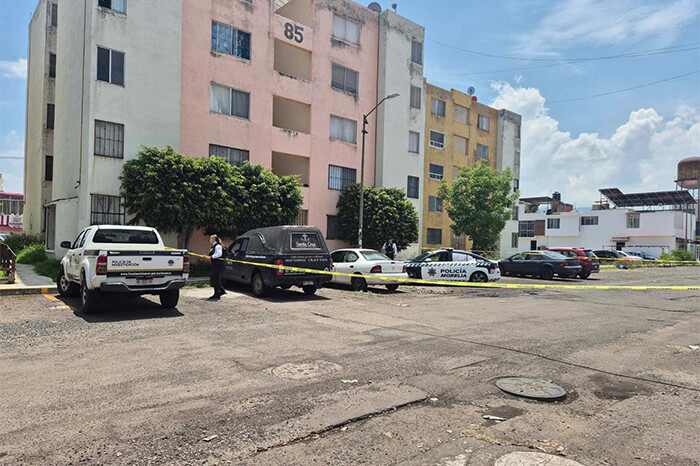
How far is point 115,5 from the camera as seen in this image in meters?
20.8

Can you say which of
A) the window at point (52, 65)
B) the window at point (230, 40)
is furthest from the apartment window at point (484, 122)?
the window at point (52, 65)

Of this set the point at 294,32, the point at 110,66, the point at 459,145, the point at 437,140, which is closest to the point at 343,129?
the point at 294,32

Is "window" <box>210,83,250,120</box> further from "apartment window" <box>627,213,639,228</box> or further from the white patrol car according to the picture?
"apartment window" <box>627,213,639,228</box>

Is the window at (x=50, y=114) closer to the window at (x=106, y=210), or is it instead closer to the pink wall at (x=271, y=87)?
the pink wall at (x=271, y=87)

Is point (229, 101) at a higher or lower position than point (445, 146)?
lower

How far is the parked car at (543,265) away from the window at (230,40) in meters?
18.1

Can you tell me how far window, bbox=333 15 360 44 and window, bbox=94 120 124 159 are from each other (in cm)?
1510

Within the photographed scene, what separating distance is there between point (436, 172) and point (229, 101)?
19896 millimetres

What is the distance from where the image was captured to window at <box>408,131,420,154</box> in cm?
3422

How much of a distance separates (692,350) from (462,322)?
153 inches

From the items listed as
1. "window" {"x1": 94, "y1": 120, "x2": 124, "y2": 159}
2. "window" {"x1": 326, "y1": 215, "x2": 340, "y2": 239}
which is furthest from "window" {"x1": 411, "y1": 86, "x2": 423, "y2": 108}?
"window" {"x1": 94, "y1": 120, "x2": 124, "y2": 159}

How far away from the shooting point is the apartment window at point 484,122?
43088 millimetres

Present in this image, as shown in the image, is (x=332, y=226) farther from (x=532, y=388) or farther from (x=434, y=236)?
(x=532, y=388)

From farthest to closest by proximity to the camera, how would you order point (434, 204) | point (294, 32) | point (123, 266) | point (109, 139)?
1. point (434, 204)
2. point (294, 32)
3. point (109, 139)
4. point (123, 266)
